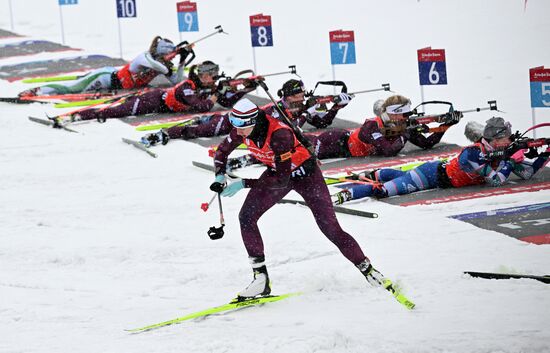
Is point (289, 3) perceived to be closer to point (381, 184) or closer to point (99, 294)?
point (381, 184)

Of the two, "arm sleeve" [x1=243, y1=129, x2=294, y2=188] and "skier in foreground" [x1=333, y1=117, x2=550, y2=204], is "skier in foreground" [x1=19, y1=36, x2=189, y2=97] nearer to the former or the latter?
"skier in foreground" [x1=333, y1=117, x2=550, y2=204]

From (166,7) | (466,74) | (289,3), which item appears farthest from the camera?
(166,7)

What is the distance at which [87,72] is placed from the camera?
1820cm

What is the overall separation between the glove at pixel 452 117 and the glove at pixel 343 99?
5.01 feet

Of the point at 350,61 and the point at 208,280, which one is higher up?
the point at 350,61

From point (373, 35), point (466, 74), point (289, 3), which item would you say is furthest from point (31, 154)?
point (289, 3)

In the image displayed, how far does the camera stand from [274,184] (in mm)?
7137

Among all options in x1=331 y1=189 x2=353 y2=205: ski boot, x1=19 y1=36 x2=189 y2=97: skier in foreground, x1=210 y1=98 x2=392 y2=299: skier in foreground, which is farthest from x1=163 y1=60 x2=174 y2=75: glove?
x1=210 y1=98 x2=392 y2=299: skier in foreground

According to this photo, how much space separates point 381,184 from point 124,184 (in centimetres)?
316

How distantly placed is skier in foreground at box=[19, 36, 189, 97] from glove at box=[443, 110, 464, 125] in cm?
573

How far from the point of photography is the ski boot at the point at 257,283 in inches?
295

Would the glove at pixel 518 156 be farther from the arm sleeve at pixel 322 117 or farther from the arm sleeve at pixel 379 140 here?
the arm sleeve at pixel 322 117

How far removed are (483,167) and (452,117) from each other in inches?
71.0

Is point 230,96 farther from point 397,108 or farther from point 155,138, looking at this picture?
point 397,108
